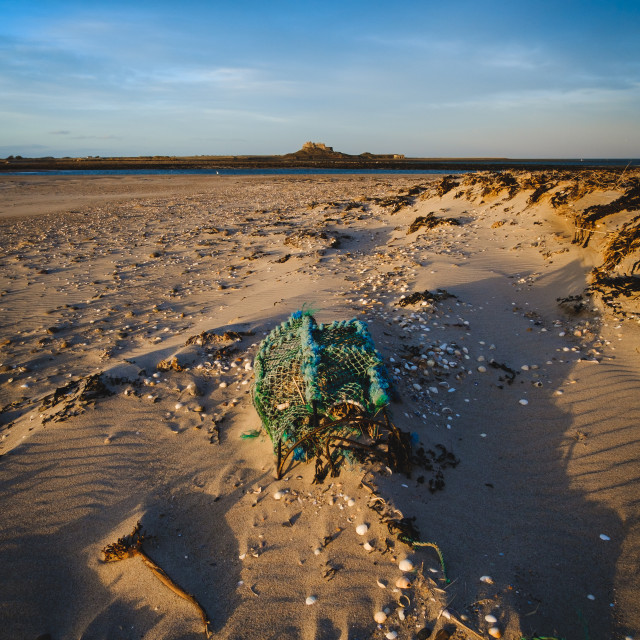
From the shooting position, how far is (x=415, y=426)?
4.46m

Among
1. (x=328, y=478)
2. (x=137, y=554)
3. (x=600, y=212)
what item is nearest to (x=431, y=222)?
(x=600, y=212)

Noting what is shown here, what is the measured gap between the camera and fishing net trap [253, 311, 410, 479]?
3.59 m

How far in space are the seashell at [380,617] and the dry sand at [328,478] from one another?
0.13 feet

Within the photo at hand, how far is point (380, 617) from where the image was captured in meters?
2.68

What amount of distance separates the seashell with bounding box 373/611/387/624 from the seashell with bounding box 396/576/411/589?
244 millimetres

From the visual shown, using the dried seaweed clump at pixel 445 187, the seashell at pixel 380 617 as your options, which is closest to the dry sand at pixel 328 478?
the seashell at pixel 380 617

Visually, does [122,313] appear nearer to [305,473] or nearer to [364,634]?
[305,473]

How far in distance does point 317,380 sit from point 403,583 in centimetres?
189

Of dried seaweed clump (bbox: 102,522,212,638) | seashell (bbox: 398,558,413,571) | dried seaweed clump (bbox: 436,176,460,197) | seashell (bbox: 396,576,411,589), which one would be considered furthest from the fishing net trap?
dried seaweed clump (bbox: 436,176,460,197)

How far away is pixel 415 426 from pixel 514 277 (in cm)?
661

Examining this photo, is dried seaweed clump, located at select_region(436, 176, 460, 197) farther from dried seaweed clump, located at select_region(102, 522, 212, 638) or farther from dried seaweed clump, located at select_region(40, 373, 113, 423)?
dried seaweed clump, located at select_region(102, 522, 212, 638)

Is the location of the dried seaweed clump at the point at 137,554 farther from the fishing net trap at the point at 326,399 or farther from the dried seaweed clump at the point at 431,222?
the dried seaweed clump at the point at 431,222

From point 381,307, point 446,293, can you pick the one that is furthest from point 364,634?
A: point 446,293

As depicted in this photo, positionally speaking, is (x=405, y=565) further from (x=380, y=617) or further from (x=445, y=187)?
(x=445, y=187)
